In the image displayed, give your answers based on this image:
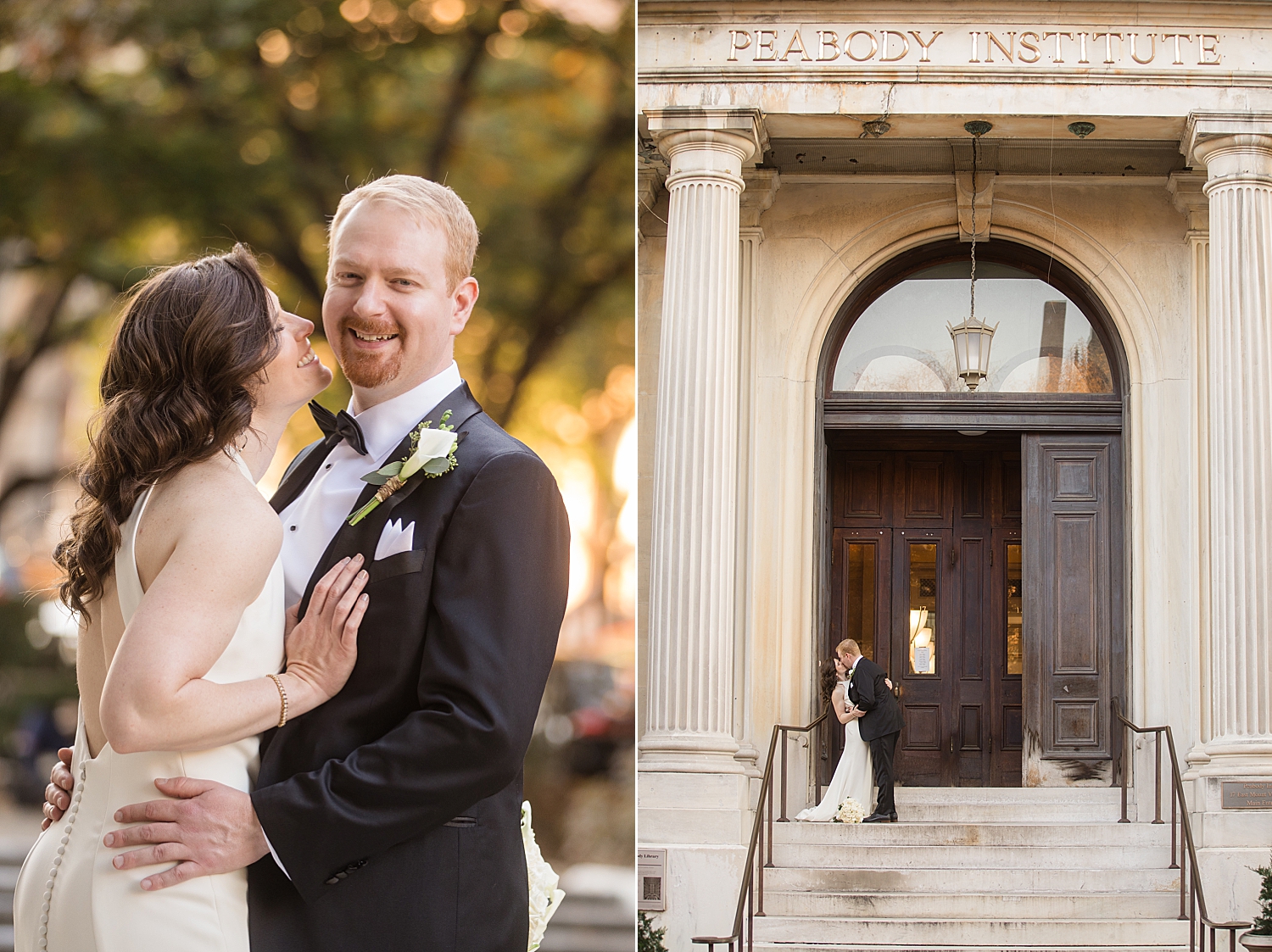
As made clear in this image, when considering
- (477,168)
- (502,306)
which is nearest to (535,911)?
(502,306)

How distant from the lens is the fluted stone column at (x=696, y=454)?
858 cm

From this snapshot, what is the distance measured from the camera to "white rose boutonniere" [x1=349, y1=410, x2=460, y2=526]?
2451mm

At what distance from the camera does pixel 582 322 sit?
6.41m

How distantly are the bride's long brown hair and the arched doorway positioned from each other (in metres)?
8.31

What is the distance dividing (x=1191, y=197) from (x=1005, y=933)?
606 centimetres

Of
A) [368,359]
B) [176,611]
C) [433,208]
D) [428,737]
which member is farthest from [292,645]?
[433,208]

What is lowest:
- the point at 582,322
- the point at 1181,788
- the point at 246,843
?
the point at 1181,788

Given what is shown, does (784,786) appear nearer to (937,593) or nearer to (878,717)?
(878,717)

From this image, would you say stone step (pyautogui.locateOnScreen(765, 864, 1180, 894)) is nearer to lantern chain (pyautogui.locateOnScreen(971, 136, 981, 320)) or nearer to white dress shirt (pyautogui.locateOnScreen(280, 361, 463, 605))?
lantern chain (pyautogui.locateOnScreen(971, 136, 981, 320))

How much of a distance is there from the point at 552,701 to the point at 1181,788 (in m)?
4.83

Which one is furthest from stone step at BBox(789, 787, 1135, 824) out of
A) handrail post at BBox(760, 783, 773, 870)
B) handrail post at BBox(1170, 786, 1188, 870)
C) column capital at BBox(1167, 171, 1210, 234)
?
column capital at BBox(1167, 171, 1210, 234)

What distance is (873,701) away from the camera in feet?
30.6

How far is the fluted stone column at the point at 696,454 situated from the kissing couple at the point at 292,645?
5976 mm

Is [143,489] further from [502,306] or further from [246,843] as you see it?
[502,306]
